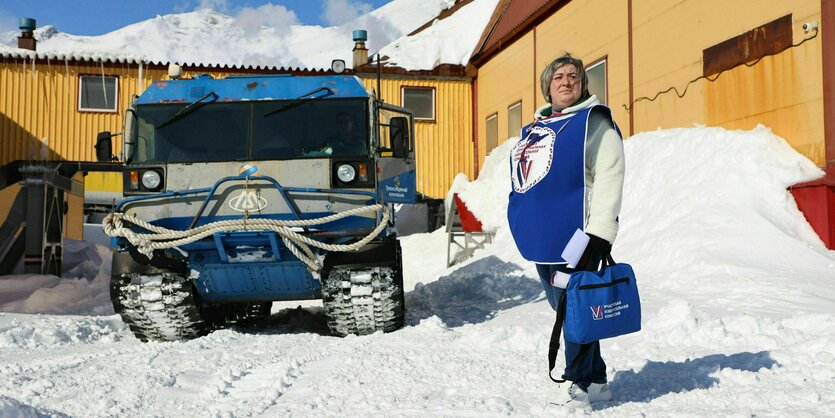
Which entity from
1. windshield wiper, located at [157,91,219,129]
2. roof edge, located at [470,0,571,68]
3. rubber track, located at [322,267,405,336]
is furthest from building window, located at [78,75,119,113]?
rubber track, located at [322,267,405,336]

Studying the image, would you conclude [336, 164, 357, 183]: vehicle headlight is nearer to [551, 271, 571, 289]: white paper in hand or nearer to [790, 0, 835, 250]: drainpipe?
[551, 271, 571, 289]: white paper in hand

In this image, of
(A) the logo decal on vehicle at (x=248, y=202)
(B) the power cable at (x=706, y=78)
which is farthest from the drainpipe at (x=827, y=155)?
(A) the logo decal on vehicle at (x=248, y=202)

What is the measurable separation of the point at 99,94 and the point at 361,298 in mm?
14672

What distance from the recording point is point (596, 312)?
3.08 meters

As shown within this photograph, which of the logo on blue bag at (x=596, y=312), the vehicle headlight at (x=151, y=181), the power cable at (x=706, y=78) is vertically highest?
the power cable at (x=706, y=78)

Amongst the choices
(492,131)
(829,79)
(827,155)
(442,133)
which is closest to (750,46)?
(829,79)

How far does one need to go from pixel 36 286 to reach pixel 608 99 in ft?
34.6

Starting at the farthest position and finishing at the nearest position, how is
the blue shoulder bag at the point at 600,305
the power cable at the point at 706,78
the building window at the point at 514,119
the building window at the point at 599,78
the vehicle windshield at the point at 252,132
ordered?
the building window at the point at 514,119 → the building window at the point at 599,78 → the power cable at the point at 706,78 → the vehicle windshield at the point at 252,132 → the blue shoulder bag at the point at 600,305

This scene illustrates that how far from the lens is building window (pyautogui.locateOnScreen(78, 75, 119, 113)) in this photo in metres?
17.9

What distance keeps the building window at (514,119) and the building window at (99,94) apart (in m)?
10.2

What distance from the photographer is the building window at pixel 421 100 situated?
19.5m

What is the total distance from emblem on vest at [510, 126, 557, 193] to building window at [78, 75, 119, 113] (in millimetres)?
16843

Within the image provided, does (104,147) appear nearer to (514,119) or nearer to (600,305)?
(600,305)

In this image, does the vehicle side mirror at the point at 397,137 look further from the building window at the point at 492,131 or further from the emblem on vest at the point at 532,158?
the building window at the point at 492,131
